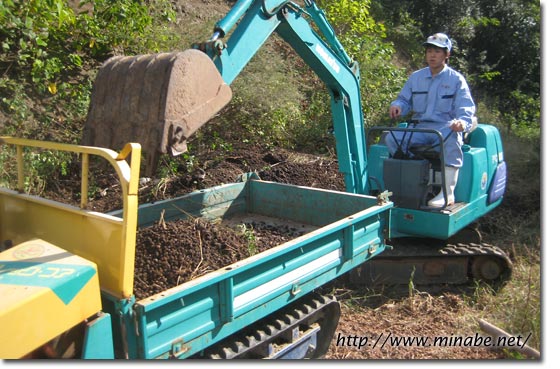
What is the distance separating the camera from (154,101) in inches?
117

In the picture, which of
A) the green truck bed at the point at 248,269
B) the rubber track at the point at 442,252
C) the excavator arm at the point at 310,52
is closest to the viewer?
the green truck bed at the point at 248,269

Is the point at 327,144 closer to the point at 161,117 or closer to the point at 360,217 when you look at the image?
the point at 360,217

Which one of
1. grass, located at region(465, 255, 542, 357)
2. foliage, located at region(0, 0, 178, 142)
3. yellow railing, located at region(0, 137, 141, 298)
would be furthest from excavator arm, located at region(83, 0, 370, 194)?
foliage, located at region(0, 0, 178, 142)

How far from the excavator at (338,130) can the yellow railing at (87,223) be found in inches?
14.9

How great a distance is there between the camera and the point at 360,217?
384 centimetres

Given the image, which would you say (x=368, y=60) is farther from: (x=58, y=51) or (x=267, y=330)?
(x=267, y=330)

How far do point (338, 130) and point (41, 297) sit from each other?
3.46 meters

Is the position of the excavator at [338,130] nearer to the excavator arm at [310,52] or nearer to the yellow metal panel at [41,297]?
the excavator arm at [310,52]

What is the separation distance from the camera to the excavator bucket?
2939 millimetres

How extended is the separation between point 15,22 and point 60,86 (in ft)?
4.21

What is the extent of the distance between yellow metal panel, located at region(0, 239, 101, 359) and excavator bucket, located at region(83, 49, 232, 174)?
77 centimetres

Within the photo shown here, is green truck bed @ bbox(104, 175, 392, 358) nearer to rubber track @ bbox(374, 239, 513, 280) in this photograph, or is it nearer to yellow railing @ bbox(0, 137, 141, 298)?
yellow railing @ bbox(0, 137, 141, 298)

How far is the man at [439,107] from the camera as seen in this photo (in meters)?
4.92

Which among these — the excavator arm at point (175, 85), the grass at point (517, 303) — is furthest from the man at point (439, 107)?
the excavator arm at point (175, 85)
